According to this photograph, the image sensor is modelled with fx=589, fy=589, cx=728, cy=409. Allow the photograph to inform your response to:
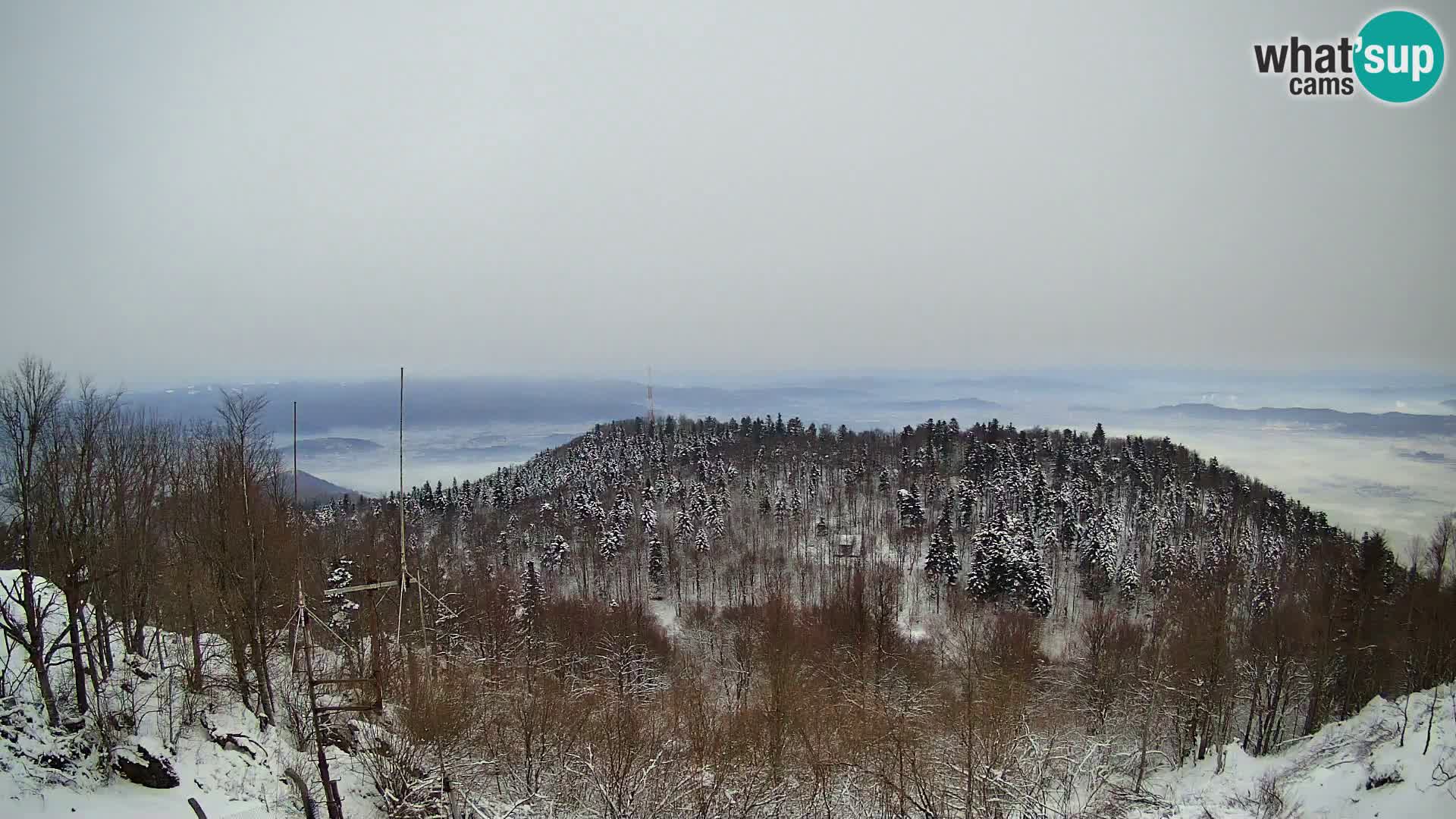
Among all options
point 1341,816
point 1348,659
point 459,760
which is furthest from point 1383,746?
point 459,760

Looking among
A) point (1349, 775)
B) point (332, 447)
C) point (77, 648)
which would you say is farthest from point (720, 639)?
point (77, 648)

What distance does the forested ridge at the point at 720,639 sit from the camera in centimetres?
1318

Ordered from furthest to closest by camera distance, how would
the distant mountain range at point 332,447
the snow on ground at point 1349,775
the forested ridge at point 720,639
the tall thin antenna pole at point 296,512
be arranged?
1. the distant mountain range at point 332,447
2. the forested ridge at point 720,639
3. the tall thin antenna pole at point 296,512
4. the snow on ground at point 1349,775

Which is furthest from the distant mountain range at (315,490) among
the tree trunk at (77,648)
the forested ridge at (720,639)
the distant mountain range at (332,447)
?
the tree trunk at (77,648)

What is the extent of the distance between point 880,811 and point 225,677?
55.8ft

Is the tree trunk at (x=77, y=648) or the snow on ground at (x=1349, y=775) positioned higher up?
the tree trunk at (x=77, y=648)

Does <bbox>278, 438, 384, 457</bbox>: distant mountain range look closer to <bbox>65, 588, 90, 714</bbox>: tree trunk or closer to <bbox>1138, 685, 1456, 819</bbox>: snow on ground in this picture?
<bbox>65, 588, 90, 714</bbox>: tree trunk

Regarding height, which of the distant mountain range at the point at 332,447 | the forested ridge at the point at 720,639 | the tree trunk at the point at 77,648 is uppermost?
the distant mountain range at the point at 332,447

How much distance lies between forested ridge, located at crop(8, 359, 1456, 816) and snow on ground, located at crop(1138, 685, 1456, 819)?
1213 mm

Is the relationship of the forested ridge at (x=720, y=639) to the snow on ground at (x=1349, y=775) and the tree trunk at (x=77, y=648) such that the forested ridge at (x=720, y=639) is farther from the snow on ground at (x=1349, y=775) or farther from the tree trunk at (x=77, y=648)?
the snow on ground at (x=1349, y=775)

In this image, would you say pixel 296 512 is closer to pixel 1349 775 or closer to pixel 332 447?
pixel 332 447

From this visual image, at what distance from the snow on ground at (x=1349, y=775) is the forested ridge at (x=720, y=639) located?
1213 mm

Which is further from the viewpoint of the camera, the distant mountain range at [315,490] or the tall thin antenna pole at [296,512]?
the distant mountain range at [315,490]

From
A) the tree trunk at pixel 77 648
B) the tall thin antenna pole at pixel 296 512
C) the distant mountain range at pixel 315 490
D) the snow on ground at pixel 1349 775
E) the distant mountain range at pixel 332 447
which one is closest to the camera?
the tree trunk at pixel 77 648
